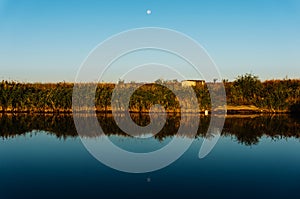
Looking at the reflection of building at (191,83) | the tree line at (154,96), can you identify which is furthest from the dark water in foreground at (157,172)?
the reflection of building at (191,83)

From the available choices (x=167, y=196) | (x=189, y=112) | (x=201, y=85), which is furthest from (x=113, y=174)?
(x=201, y=85)

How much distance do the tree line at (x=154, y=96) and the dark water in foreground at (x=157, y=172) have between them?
10011mm

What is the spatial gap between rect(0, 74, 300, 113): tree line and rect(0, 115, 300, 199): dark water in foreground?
1001cm

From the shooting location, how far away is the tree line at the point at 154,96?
2241 cm

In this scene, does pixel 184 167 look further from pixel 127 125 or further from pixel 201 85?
pixel 201 85

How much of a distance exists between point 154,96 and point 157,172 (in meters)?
14.8

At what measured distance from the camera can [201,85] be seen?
2392 centimetres

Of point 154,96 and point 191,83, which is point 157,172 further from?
point 191,83

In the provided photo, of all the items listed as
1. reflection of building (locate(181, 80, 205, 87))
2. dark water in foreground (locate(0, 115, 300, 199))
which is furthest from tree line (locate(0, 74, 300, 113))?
dark water in foreground (locate(0, 115, 300, 199))

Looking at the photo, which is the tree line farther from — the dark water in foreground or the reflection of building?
the dark water in foreground

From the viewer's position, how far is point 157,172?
7699 mm

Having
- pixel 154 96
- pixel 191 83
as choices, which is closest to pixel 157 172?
pixel 154 96

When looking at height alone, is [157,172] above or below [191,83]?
below

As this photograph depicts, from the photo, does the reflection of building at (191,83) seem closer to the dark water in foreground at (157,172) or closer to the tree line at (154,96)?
the tree line at (154,96)
